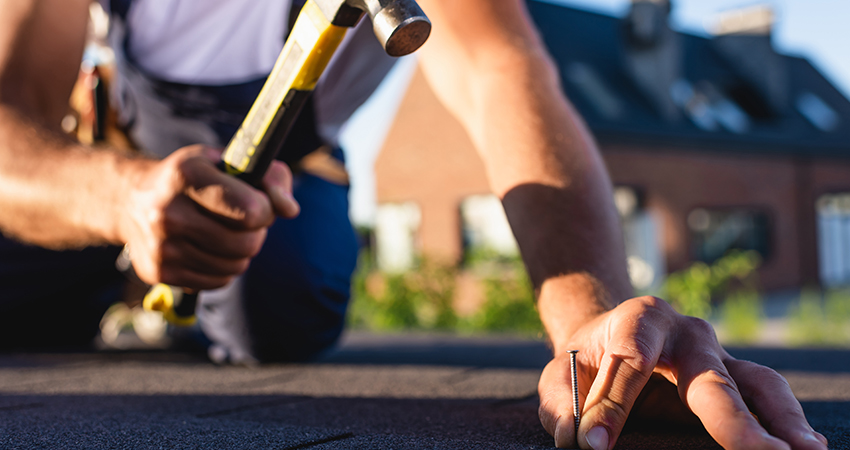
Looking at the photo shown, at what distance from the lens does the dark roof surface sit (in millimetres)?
863

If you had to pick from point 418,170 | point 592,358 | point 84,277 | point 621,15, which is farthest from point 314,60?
point 621,15

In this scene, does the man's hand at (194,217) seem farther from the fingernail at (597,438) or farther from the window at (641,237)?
the window at (641,237)

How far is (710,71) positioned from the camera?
42.4ft

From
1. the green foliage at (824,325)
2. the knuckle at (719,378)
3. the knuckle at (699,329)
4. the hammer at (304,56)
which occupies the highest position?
the hammer at (304,56)

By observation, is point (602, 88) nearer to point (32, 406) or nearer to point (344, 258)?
point (344, 258)

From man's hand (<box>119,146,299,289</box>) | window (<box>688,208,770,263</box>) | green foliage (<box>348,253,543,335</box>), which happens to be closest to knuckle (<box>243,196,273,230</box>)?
man's hand (<box>119,146,299,289</box>)

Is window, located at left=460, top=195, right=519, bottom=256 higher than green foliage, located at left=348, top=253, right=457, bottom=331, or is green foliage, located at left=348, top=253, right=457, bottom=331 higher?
window, located at left=460, top=195, right=519, bottom=256

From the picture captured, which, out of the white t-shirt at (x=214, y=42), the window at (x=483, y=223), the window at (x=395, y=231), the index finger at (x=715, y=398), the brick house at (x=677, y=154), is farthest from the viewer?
the window at (x=395, y=231)

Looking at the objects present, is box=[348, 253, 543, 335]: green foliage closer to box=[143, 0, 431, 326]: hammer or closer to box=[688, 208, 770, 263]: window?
box=[688, 208, 770, 263]: window

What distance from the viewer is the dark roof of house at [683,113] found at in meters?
10.5

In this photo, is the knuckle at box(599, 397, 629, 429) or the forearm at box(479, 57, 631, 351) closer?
the knuckle at box(599, 397, 629, 429)

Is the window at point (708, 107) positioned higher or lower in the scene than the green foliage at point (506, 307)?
higher

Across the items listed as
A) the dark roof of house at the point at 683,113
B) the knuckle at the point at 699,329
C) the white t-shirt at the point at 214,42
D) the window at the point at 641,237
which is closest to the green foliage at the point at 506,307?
the dark roof of house at the point at 683,113

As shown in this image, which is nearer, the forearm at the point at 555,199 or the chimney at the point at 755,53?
the forearm at the point at 555,199
